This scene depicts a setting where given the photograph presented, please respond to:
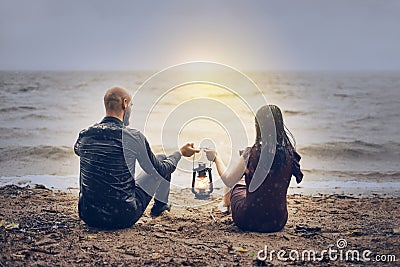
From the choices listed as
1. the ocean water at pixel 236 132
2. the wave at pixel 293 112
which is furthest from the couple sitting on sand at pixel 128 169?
the wave at pixel 293 112

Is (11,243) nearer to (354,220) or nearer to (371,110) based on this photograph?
(354,220)

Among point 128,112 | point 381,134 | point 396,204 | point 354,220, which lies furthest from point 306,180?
point 381,134

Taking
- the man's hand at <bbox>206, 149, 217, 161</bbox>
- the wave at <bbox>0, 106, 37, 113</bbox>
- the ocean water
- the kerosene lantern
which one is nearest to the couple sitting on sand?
the man's hand at <bbox>206, 149, 217, 161</bbox>

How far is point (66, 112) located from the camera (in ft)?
66.4

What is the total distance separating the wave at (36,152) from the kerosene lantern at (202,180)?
19.1ft

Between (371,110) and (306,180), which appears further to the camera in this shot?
(371,110)

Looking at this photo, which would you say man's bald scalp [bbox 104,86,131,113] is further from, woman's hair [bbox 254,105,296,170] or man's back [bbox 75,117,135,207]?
woman's hair [bbox 254,105,296,170]

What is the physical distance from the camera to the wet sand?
354 centimetres

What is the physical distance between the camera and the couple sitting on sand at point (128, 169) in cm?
400

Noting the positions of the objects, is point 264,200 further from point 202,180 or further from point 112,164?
point 112,164

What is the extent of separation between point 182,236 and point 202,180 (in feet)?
2.64

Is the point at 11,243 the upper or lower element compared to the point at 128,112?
lower

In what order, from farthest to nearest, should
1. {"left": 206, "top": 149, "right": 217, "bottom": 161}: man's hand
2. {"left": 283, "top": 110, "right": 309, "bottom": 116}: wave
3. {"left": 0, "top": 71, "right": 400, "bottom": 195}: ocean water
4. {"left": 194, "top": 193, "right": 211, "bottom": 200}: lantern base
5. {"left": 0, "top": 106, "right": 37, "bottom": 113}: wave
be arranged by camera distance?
{"left": 283, "top": 110, "right": 309, "bottom": 116}: wave, {"left": 0, "top": 106, "right": 37, "bottom": 113}: wave, {"left": 0, "top": 71, "right": 400, "bottom": 195}: ocean water, {"left": 194, "top": 193, "right": 211, "bottom": 200}: lantern base, {"left": 206, "top": 149, "right": 217, "bottom": 161}: man's hand

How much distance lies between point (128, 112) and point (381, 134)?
1258 cm
